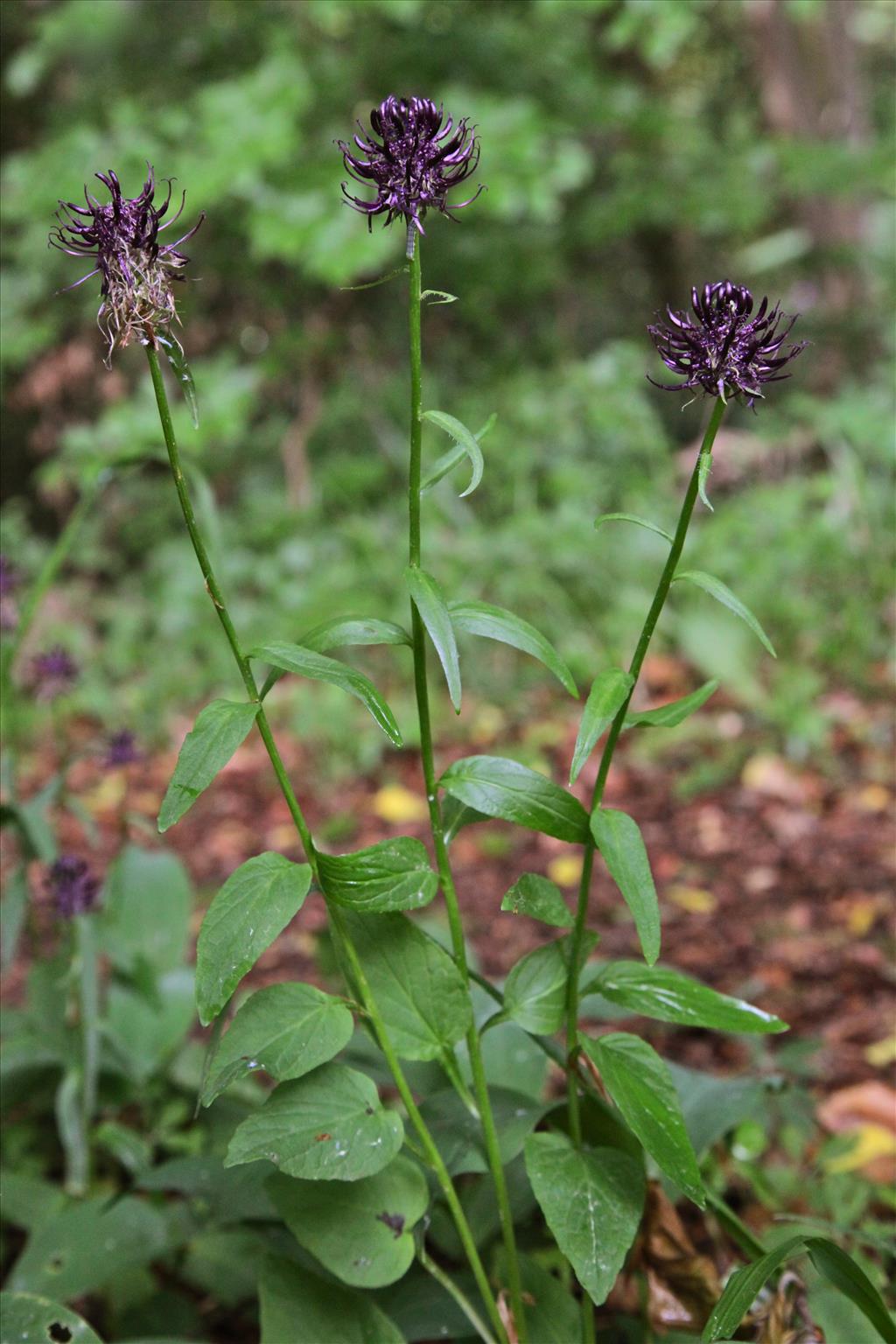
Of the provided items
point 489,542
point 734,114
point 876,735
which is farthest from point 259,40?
point 876,735

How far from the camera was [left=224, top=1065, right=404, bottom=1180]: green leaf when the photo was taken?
96 centimetres

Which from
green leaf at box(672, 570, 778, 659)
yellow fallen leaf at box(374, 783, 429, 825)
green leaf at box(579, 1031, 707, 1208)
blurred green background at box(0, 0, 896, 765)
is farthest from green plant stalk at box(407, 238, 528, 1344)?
yellow fallen leaf at box(374, 783, 429, 825)

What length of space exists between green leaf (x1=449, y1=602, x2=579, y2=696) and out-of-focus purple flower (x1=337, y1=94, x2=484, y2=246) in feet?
1.00

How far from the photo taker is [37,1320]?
109cm

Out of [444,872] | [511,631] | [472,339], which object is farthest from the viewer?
[472,339]

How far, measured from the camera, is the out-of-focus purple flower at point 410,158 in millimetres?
838

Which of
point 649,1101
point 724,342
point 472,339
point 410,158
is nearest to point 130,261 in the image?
point 410,158

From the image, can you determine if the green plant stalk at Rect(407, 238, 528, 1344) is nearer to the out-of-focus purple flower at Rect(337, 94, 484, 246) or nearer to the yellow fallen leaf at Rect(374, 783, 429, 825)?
the out-of-focus purple flower at Rect(337, 94, 484, 246)

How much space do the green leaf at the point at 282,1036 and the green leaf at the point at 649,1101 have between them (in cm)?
23

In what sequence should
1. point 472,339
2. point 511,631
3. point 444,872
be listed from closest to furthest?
point 511,631 < point 444,872 < point 472,339

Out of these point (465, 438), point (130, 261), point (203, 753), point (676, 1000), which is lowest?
point (676, 1000)

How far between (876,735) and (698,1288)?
221cm

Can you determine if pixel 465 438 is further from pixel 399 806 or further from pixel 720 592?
pixel 399 806

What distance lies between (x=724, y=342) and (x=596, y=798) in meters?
0.38
